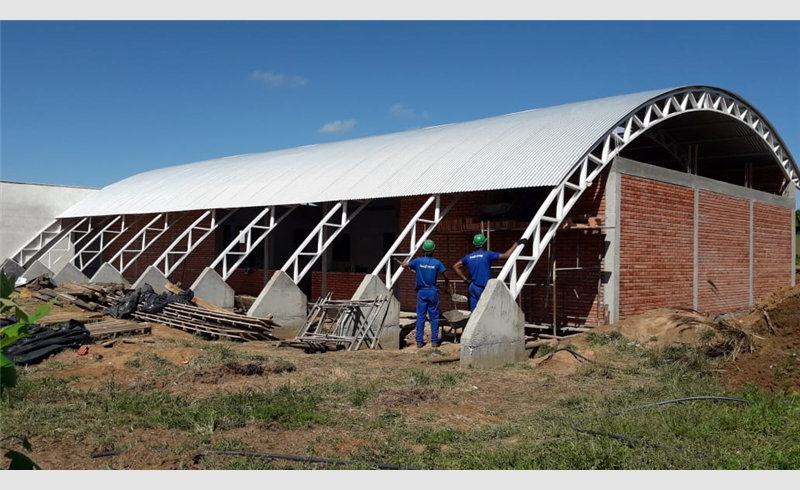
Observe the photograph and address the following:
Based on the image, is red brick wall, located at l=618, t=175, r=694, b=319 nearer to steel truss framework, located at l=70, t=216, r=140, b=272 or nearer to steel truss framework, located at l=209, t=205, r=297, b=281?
steel truss framework, located at l=209, t=205, r=297, b=281

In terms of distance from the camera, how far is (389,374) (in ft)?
32.7

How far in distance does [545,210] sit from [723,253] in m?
8.62

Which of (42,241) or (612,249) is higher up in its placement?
(42,241)

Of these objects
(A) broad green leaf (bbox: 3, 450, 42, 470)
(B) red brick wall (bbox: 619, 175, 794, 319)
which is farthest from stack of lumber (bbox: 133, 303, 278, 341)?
(A) broad green leaf (bbox: 3, 450, 42, 470)

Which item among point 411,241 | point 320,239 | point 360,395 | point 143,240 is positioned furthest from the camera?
point 143,240

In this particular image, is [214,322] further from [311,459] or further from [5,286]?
[5,286]

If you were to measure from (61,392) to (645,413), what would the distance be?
7.03 m

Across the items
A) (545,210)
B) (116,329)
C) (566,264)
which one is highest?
(545,210)

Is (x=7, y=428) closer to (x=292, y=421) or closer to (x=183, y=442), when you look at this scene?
(x=183, y=442)

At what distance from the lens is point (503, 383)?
9617 mm

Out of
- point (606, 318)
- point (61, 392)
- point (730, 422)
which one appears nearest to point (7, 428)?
point (61, 392)

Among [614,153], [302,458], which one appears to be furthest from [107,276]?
[302,458]

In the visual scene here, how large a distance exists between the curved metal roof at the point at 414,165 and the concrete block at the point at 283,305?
280cm

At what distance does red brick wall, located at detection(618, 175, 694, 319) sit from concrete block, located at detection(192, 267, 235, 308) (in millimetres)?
9912
